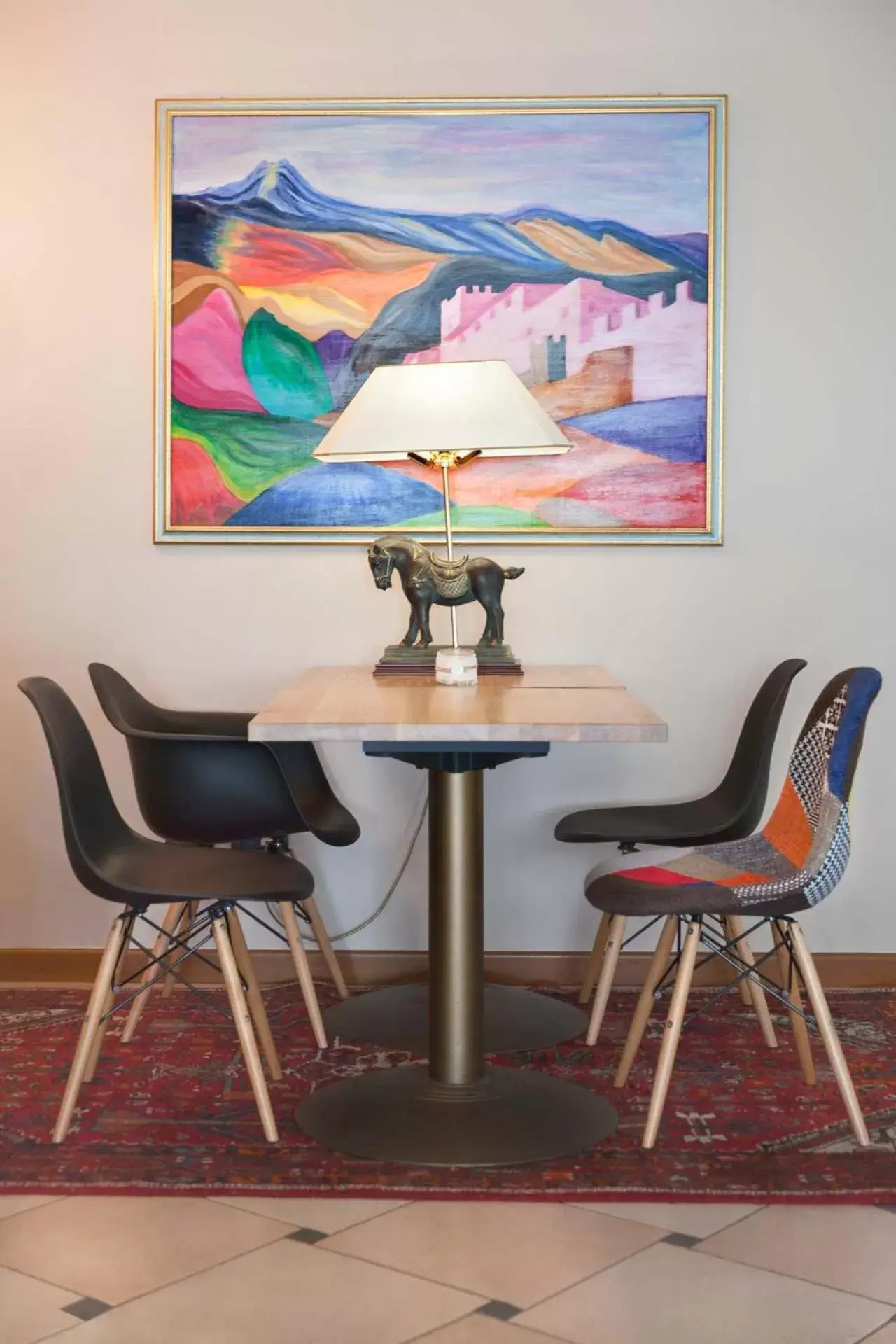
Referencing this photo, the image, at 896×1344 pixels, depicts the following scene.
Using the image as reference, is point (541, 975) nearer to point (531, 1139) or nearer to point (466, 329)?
point (531, 1139)

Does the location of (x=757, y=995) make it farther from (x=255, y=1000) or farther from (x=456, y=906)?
(x=255, y=1000)

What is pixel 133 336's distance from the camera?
148 inches

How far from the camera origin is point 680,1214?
2363 millimetres

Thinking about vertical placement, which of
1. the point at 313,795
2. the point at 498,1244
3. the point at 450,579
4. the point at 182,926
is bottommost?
the point at 498,1244

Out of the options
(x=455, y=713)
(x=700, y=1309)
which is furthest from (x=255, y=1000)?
(x=700, y=1309)

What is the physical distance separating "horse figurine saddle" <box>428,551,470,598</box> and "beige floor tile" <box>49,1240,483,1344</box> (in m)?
1.55

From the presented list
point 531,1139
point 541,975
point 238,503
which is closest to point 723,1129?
point 531,1139

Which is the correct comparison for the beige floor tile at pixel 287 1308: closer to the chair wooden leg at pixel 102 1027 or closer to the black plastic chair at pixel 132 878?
the black plastic chair at pixel 132 878

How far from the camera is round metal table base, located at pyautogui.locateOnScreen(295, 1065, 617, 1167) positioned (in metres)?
2.58

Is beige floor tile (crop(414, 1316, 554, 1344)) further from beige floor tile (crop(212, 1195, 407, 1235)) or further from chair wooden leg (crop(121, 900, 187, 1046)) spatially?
chair wooden leg (crop(121, 900, 187, 1046))

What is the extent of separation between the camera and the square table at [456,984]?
251 centimetres

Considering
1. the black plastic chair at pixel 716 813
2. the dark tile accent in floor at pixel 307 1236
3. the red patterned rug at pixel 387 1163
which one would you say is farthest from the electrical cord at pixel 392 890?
the dark tile accent in floor at pixel 307 1236

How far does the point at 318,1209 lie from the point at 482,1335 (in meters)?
0.49

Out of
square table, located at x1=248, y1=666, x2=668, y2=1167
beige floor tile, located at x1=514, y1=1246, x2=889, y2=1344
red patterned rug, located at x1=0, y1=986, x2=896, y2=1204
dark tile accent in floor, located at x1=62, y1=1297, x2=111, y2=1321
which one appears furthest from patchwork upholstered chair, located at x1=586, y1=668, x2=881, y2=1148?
dark tile accent in floor, located at x1=62, y1=1297, x2=111, y2=1321
